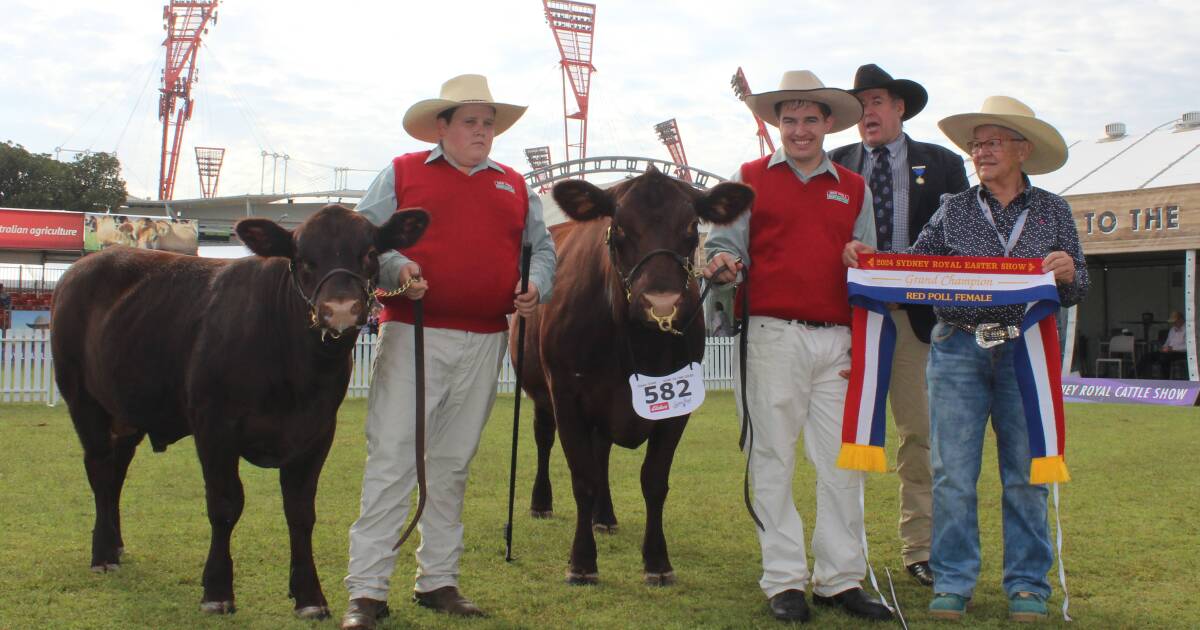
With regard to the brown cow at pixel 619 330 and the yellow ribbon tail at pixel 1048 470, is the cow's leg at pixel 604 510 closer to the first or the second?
the brown cow at pixel 619 330

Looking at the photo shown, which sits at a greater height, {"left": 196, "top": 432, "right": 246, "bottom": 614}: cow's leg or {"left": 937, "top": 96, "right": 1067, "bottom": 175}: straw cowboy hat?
{"left": 937, "top": 96, "right": 1067, "bottom": 175}: straw cowboy hat

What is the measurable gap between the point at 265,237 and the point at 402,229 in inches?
23.6

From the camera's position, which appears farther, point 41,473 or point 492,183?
point 41,473

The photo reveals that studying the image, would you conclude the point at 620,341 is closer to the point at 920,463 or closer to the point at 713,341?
the point at 920,463

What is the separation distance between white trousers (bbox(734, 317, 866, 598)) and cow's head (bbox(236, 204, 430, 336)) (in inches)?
65.2

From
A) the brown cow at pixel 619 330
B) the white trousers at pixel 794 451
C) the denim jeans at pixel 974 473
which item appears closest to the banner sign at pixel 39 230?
the brown cow at pixel 619 330

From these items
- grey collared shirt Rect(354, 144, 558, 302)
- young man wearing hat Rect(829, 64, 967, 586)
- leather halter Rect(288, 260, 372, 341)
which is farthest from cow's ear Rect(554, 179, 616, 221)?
young man wearing hat Rect(829, 64, 967, 586)

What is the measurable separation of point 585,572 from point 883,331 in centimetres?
190

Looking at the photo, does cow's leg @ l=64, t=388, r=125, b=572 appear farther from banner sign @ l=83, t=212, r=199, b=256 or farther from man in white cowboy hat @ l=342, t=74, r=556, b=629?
banner sign @ l=83, t=212, r=199, b=256

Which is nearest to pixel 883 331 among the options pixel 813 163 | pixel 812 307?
pixel 812 307

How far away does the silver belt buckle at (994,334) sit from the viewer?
400 cm

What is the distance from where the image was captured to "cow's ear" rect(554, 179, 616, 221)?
15.1 ft

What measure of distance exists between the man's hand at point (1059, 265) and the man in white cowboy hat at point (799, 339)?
0.80 meters

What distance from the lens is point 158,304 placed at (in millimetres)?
4816
